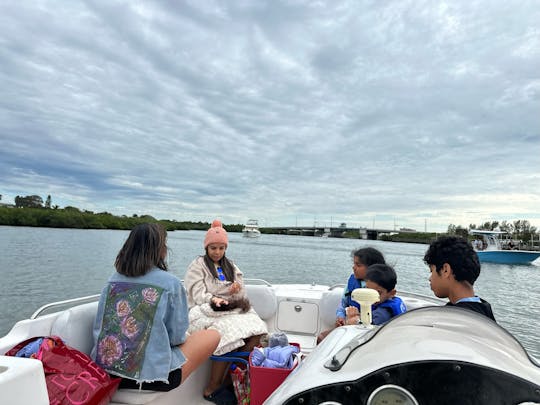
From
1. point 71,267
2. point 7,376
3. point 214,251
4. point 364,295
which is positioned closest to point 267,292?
point 214,251

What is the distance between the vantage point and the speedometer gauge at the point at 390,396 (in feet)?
3.03

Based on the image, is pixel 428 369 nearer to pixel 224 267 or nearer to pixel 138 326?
pixel 138 326

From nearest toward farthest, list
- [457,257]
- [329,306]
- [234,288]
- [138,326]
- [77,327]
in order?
[457,257], [138,326], [77,327], [234,288], [329,306]

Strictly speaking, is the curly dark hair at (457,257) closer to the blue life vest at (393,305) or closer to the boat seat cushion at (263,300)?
the blue life vest at (393,305)

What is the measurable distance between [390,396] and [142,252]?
1.51m

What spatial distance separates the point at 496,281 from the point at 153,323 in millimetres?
24116

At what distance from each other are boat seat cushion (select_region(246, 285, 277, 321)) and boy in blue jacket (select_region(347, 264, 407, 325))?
1.71 metres

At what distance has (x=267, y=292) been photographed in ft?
13.1

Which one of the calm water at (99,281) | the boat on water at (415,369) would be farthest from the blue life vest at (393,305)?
the calm water at (99,281)

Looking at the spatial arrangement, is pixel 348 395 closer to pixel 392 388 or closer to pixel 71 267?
pixel 392 388

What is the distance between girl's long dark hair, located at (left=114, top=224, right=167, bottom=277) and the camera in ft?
6.57

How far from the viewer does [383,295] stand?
2.46m

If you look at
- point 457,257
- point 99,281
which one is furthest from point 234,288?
point 99,281

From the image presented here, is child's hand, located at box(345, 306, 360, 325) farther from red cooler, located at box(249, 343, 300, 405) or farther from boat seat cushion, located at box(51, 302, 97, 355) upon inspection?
boat seat cushion, located at box(51, 302, 97, 355)
